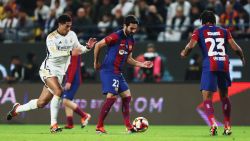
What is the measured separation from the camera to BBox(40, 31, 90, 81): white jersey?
672 inches

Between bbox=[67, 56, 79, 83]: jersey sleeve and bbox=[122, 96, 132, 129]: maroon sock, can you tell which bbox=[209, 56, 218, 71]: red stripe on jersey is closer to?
bbox=[122, 96, 132, 129]: maroon sock

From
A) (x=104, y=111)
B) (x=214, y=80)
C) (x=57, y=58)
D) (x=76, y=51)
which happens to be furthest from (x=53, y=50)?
(x=214, y=80)

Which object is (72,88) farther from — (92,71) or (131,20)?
(92,71)

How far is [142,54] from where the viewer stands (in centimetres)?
2584

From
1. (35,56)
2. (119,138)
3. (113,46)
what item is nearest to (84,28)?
(35,56)

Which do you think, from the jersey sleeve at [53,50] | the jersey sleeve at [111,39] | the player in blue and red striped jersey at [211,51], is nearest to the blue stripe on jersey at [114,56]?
the jersey sleeve at [111,39]

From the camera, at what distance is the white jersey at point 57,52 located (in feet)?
56.0

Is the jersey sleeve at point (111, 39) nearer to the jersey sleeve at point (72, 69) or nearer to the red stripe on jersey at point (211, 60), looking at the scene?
the red stripe on jersey at point (211, 60)

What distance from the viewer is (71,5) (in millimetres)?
27781

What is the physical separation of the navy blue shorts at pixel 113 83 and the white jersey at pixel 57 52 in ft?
3.27

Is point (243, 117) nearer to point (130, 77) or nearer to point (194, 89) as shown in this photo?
point (194, 89)

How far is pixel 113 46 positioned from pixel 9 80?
300 inches

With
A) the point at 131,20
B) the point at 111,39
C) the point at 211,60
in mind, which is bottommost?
the point at 211,60

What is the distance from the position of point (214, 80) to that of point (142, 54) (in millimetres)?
9790
